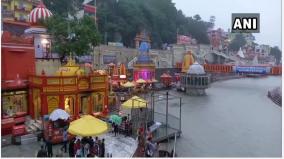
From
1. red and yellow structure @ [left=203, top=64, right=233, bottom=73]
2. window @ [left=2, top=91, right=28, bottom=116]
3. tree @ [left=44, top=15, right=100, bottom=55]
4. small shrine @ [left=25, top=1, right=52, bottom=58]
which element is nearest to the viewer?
window @ [left=2, top=91, right=28, bottom=116]

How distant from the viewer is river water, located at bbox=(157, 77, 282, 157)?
770 inches

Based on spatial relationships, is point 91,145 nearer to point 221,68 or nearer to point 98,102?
point 98,102

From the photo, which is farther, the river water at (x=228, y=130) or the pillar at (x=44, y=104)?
the pillar at (x=44, y=104)

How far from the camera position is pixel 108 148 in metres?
16.9

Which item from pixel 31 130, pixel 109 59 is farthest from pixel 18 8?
pixel 31 130

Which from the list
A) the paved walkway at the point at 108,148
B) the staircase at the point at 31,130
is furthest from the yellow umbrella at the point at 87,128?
the staircase at the point at 31,130

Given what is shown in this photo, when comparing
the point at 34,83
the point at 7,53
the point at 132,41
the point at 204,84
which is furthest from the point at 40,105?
the point at 132,41

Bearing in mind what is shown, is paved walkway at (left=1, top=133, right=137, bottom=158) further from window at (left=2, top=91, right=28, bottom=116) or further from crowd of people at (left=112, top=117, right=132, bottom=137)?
window at (left=2, top=91, right=28, bottom=116)

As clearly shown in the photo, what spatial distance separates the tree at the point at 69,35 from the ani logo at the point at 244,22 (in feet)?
76.4

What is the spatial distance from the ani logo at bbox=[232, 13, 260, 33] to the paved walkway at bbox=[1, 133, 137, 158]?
8418 mm

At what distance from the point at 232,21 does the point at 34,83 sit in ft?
47.6

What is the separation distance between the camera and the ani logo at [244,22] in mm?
10570

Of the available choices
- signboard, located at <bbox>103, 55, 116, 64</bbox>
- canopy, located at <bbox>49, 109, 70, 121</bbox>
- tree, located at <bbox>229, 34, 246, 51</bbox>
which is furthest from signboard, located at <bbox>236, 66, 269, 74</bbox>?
tree, located at <bbox>229, 34, 246, 51</bbox>

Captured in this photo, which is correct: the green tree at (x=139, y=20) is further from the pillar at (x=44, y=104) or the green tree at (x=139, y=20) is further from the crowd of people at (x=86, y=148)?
the crowd of people at (x=86, y=148)
